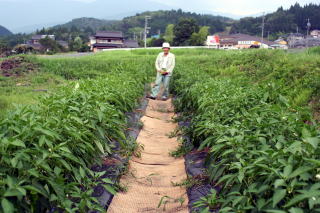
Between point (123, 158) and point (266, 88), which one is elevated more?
point (266, 88)

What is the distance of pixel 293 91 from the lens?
6750 millimetres

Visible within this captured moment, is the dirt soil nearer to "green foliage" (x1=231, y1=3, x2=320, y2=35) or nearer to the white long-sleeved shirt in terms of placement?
the white long-sleeved shirt

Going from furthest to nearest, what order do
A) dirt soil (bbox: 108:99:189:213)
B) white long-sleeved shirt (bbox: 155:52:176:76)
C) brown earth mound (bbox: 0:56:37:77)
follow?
brown earth mound (bbox: 0:56:37:77) < white long-sleeved shirt (bbox: 155:52:176:76) < dirt soil (bbox: 108:99:189:213)

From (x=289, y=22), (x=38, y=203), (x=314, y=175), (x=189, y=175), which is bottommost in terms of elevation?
(x=189, y=175)

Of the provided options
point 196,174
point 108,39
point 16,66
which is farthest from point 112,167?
point 108,39

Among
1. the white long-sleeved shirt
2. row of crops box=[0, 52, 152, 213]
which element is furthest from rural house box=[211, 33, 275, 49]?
row of crops box=[0, 52, 152, 213]

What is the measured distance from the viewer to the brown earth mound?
50.2 feet

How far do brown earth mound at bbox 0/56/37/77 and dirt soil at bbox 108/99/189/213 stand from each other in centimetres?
1026

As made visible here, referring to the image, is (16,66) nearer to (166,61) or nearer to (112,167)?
(166,61)

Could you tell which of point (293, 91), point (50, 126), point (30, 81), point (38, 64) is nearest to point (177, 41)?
point (38, 64)

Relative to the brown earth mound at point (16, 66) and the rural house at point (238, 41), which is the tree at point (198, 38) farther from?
the brown earth mound at point (16, 66)

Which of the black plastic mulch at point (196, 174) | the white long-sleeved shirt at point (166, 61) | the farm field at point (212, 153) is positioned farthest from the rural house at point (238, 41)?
the farm field at point (212, 153)

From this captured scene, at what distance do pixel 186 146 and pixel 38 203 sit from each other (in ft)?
9.42

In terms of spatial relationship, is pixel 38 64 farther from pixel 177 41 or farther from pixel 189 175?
pixel 177 41
